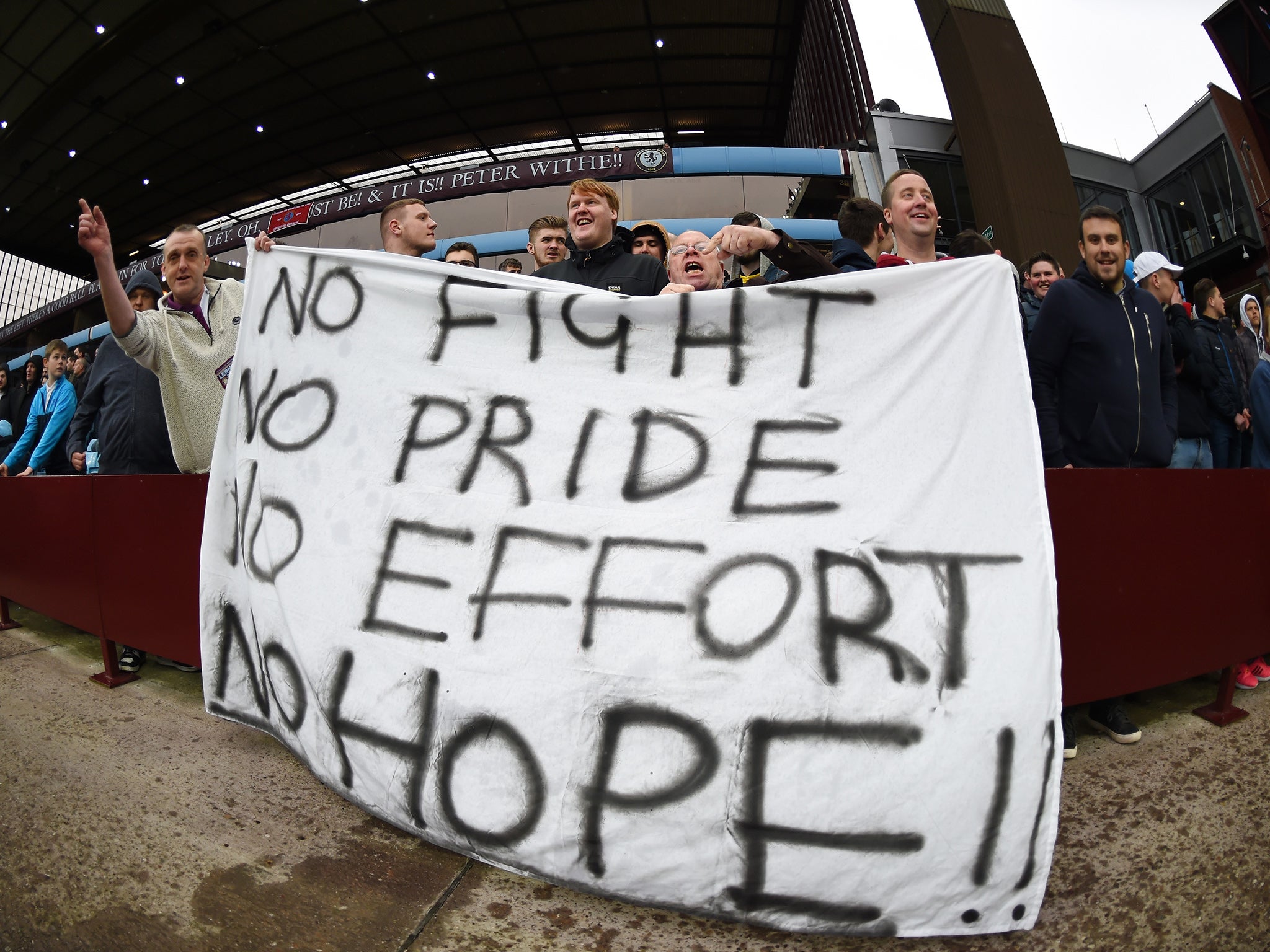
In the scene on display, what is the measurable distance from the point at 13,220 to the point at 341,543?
3192 centimetres

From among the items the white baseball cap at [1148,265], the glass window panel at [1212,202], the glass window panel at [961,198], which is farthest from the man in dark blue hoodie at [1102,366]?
the glass window panel at [1212,202]

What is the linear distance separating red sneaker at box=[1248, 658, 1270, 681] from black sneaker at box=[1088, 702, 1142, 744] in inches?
32.3

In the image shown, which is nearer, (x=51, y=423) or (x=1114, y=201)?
(x=51, y=423)

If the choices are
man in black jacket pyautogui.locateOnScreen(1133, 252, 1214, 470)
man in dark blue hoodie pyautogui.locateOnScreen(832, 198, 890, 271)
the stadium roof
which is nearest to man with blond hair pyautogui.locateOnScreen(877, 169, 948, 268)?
man in dark blue hoodie pyautogui.locateOnScreen(832, 198, 890, 271)

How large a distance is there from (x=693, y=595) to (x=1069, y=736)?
4.69ft

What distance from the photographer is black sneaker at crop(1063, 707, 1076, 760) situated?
1838 mm

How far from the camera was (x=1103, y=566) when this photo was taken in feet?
5.84

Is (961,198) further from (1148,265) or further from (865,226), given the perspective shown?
(865,226)

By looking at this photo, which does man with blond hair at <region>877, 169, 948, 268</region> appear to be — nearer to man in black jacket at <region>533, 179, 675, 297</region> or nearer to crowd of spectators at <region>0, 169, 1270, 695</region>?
crowd of spectators at <region>0, 169, 1270, 695</region>

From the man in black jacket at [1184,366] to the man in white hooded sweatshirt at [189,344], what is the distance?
4.24 metres

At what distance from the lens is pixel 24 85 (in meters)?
15.4

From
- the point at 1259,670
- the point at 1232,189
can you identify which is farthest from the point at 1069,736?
the point at 1232,189

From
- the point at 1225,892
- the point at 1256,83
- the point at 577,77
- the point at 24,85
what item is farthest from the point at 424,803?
the point at 24,85

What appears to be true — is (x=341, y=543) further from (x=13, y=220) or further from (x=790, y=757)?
(x=13, y=220)
